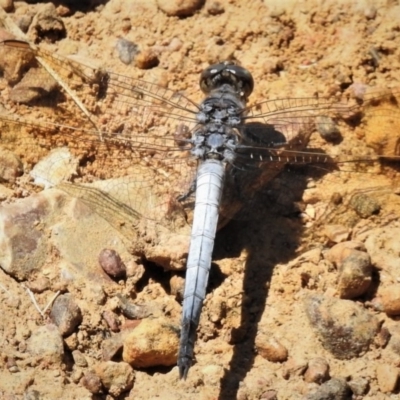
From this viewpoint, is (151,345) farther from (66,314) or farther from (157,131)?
(157,131)

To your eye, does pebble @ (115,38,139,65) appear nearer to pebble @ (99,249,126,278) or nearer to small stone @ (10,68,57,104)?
small stone @ (10,68,57,104)

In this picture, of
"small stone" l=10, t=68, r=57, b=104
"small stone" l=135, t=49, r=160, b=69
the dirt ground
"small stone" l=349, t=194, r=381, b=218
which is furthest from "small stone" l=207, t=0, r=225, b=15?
"small stone" l=349, t=194, r=381, b=218

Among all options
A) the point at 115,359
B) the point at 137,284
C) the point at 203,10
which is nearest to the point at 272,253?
the point at 137,284

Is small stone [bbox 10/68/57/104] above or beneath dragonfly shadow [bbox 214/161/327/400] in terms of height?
above

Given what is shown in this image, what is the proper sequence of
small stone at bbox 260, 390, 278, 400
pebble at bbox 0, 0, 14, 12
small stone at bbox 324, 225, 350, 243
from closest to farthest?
small stone at bbox 260, 390, 278, 400 → small stone at bbox 324, 225, 350, 243 → pebble at bbox 0, 0, 14, 12

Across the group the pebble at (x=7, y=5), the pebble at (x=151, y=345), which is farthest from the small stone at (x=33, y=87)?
the pebble at (x=151, y=345)

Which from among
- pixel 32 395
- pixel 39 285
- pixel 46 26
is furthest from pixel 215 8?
pixel 32 395

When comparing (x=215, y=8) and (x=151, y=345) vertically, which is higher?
(x=215, y=8)
